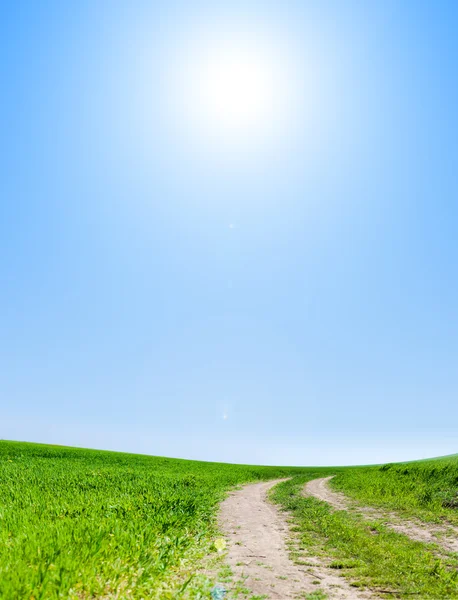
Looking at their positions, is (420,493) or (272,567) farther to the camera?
(420,493)

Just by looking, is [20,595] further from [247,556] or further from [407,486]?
[407,486]

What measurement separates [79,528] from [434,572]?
8.23 metres

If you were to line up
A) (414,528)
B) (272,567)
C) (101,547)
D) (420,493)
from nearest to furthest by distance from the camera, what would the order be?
(101,547) → (272,567) → (414,528) → (420,493)

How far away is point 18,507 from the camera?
11742 mm

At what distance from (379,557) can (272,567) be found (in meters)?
2.81

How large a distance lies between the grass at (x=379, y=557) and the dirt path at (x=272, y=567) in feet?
1.54

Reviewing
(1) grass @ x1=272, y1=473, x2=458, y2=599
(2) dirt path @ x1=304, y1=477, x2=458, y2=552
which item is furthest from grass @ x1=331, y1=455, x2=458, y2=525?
(1) grass @ x1=272, y1=473, x2=458, y2=599

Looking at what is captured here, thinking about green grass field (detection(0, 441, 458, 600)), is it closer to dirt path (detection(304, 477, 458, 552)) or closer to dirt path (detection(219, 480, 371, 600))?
dirt path (detection(219, 480, 371, 600))

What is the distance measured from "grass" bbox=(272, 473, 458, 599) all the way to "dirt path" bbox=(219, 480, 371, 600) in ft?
1.54

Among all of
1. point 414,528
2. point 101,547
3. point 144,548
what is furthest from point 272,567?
point 414,528

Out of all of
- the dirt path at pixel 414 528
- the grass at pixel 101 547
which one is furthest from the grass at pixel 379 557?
the grass at pixel 101 547

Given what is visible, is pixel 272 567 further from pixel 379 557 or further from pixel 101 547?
pixel 101 547

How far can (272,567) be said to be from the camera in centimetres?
840

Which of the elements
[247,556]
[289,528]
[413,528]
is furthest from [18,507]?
[413,528]
